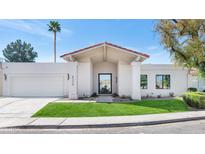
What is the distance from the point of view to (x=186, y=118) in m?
8.85

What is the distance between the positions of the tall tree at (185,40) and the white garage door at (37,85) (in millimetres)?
10035

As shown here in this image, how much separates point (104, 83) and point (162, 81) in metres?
5.64

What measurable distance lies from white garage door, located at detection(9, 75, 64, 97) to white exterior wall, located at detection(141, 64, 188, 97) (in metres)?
8.30

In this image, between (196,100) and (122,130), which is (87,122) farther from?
(196,100)

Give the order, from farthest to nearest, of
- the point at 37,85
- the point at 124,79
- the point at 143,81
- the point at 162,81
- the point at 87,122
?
1. the point at 162,81
2. the point at 143,81
3. the point at 37,85
4. the point at 124,79
5. the point at 87,122

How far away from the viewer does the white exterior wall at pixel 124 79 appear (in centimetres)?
1644

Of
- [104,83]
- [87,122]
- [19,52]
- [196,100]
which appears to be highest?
[19,52]

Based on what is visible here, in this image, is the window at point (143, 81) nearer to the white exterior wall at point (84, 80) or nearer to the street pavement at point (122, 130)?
the white exterior wall at point (84, 80)

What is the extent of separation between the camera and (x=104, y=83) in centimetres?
1852

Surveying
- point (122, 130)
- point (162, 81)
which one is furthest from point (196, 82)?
point (122, 130)

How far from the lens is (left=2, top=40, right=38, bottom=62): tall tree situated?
4528cm

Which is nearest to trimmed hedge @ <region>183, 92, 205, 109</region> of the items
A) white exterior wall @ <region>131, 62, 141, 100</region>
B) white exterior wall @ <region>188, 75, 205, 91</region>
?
white exterior wall @ <region>131, 62, 141, 100</region>
